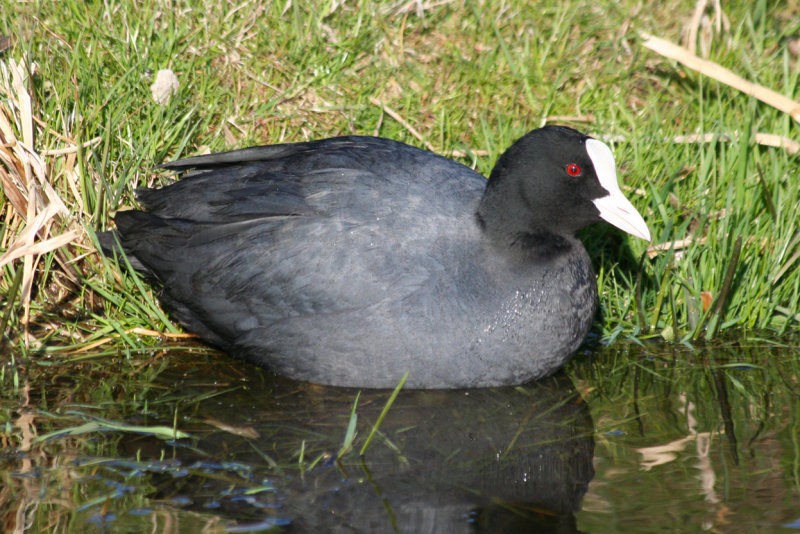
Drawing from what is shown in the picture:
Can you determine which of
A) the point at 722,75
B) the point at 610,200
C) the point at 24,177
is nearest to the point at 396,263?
the point at 610,200

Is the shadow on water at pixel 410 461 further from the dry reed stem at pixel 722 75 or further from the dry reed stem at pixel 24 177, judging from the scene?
the dry reed stem at pixel 722 75

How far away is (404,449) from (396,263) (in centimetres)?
62

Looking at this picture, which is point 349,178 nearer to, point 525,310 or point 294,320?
point 294,320

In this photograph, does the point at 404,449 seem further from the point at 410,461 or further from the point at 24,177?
the point at 24,177

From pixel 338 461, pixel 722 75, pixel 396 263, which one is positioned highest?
pixel 722 75

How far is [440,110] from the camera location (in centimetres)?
445

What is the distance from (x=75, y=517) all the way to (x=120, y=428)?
446 mm

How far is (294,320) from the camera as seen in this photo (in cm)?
319

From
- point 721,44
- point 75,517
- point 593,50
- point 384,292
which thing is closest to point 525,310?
point 384,292

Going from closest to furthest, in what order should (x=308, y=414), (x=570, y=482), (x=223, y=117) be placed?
(x=570, y=482) → (x=308, y=414) → (x=223, y=117)

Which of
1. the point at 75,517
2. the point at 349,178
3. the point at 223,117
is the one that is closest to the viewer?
the point at 75,517

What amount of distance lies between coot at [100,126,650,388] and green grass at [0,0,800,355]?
Answer: 391 mm

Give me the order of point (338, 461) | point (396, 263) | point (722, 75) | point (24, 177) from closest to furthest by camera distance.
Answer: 1. point (338, 461)
2. point (396, 263)
3. point (24, 177)
4. point (722, 75)

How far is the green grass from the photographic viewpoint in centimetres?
368
